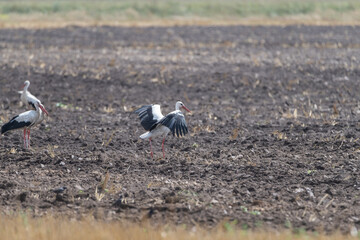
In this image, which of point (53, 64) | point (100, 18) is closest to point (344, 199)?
point (53, 64)

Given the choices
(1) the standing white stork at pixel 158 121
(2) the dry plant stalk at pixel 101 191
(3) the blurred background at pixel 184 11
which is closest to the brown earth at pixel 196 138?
(2) the dry plant stalk at pixel 101 191

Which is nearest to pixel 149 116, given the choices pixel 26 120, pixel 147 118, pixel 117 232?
pixel 147 118

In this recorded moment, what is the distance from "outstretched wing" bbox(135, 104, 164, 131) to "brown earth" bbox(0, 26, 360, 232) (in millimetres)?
592

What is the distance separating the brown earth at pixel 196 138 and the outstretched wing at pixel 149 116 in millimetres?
592

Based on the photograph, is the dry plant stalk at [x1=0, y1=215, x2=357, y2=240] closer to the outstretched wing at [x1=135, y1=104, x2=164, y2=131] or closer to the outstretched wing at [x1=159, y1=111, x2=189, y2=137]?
the outstretched wing at [x1=159, y1=111, x2=189, y2=137]

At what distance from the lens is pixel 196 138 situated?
41.4ft

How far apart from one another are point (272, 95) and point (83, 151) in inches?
301

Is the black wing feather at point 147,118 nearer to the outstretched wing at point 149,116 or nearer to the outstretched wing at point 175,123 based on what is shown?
the outstretched wing at point 149,116

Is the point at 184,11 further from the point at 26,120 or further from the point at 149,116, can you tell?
the point at 149,116

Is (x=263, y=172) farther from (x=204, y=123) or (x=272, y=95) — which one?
(x=272, y=95)

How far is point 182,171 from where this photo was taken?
1019cm

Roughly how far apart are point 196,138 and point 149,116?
70.2 inches

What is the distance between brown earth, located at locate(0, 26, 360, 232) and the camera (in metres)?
8.21

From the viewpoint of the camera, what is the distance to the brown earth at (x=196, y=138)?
821cm
